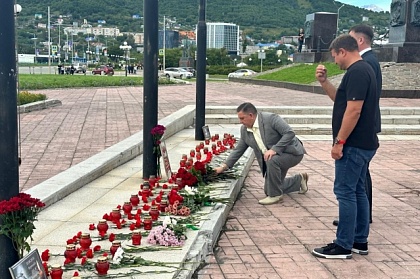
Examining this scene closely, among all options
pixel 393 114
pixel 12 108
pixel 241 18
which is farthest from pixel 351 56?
pixel 241 18

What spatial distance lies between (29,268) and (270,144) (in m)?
3.80

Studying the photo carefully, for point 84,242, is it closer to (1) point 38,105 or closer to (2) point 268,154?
(2) point 268,154

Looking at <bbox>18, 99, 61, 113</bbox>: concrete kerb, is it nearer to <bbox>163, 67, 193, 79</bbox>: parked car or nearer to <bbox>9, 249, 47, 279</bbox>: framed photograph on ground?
<bbox>9, 249, 47, 279</bbox>: framed photograph on ground

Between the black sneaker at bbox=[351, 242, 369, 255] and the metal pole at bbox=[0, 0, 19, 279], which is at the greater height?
the metal pole at bbox=[0, 0, 19, 279]

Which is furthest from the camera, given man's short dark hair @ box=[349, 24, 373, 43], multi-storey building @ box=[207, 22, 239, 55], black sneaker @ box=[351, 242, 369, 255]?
multi-storey building @ box=[207, 22, 239, 55]

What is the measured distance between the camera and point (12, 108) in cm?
312

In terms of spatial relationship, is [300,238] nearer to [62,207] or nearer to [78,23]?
[62,207]

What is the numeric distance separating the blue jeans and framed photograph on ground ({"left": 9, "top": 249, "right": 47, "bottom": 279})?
256cm

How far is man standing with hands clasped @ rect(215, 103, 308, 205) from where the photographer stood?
626 cm

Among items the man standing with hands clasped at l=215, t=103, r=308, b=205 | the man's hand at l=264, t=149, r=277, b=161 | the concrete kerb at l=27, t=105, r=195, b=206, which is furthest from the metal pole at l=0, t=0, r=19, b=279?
the man standing with hands clasped at l=215, t=103, r=308, b=205

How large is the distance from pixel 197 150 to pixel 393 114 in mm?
8478

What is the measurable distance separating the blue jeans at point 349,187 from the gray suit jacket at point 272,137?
1530mm

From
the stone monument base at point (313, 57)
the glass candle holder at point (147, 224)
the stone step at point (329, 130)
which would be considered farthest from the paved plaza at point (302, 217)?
the stone monument base at point (313, 57)

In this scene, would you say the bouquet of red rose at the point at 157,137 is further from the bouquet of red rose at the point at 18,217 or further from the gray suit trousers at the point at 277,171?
the bouquet of red rose at the point at 18,217
